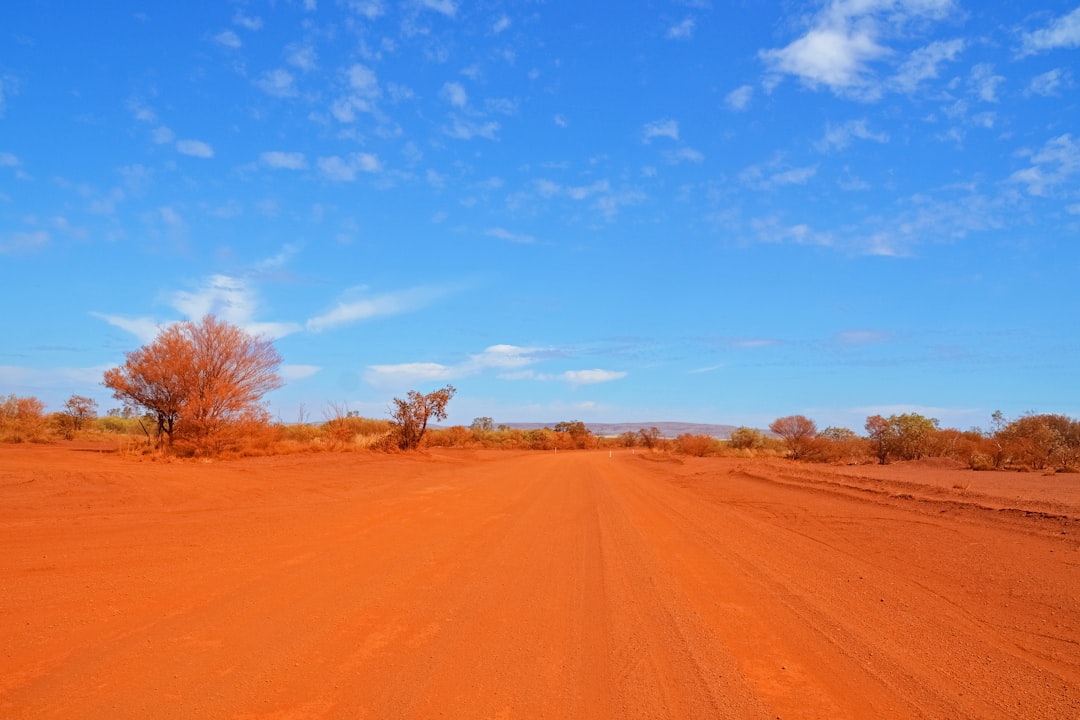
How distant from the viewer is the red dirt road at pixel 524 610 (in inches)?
176

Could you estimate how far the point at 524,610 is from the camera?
6.53 metres

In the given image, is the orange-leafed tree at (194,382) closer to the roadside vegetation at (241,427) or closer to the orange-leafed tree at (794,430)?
the roadside vegetation at (241,427)

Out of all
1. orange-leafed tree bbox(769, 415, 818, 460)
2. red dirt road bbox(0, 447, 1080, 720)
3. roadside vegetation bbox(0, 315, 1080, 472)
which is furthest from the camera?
orange-leafed tree bbox(769, 415, 818, 460)

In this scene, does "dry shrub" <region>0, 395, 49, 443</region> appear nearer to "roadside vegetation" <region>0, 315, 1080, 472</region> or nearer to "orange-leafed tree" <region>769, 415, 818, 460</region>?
"roadside vegetation" <region>0, 315, 1080, 472</region>

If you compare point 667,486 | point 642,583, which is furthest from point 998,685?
point 667,486

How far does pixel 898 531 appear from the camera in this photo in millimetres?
11461

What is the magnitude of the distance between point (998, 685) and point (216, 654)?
5705 mm

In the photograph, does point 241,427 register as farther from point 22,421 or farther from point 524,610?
point 524,610

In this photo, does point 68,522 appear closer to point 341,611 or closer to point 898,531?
point 341,611

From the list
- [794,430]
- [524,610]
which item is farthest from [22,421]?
[794,430]

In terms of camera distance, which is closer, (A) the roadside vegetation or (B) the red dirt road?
(B) the red dirt road

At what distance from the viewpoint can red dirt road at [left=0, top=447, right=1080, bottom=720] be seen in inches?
176

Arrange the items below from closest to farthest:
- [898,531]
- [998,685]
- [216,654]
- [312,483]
→ [998,685] → [216,654] → [898,531] → [312,483]

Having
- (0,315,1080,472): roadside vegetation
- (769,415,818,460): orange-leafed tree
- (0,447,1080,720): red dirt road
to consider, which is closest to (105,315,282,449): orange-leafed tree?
(0,315,1080,472): roadside vegetation
